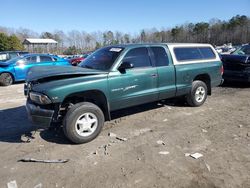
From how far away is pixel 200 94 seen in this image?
7.51 metres

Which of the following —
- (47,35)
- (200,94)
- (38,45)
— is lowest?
(200,94)

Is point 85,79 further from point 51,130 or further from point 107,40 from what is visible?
point 107,40

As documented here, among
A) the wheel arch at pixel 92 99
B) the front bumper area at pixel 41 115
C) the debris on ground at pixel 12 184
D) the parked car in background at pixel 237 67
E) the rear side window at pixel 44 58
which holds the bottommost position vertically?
the debris on ground at pixel 12 184

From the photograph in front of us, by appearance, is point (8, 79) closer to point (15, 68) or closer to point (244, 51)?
point (15, 68)

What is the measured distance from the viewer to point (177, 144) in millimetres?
4891

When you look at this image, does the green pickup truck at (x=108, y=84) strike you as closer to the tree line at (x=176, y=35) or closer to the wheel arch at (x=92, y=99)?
the wheel arch at (x=92, y=99)

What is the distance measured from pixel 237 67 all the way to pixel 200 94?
11.6ft

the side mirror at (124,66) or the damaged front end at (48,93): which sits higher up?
the side mirror at (124,66)

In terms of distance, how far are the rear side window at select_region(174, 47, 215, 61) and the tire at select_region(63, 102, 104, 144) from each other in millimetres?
2827

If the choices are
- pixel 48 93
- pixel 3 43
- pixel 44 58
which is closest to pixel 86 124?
pixel 48 93

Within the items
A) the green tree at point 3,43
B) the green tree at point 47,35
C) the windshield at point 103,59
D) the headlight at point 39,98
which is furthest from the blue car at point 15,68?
the green tree at point 47,35

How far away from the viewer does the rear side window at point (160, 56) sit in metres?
6.25

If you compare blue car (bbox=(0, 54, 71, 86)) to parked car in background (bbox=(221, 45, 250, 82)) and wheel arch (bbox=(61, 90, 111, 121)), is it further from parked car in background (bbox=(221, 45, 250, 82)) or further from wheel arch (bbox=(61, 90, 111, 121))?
parked car in background (bbox=(221, 45, 250, 82))

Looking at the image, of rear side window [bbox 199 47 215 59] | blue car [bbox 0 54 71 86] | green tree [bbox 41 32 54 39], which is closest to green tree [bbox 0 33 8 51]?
green tree [bbox 41 32 54 39]
